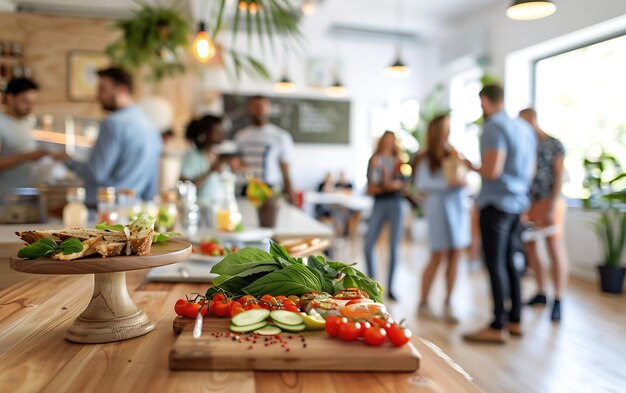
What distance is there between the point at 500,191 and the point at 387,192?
3.97 feet

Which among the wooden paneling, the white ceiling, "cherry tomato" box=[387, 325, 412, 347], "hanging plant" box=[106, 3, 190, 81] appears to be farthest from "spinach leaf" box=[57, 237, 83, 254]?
the wooden paneling

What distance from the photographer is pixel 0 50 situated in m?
5.84

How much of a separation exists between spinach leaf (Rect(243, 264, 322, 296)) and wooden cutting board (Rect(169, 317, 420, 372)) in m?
0.21

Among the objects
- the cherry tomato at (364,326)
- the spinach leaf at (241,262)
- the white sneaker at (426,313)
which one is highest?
the spinach leaf at (241,262)

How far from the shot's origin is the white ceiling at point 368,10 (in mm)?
6164

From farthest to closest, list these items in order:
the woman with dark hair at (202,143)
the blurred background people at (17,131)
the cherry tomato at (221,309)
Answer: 1. the woman with dark hair at (202,143)
2. the blurred background people at (17,131)
3. the cherry tomato at (221,309)

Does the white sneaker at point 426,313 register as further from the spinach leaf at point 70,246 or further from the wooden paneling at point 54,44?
the wooden paneling at point 54,44

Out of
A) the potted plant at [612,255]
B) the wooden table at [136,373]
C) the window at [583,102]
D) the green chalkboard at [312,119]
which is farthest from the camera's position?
the green chalkboard at [312,119]

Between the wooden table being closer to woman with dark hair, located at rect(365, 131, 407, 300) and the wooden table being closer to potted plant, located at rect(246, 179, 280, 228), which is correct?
potted plant, located at rect(246, 179, 280, 228)

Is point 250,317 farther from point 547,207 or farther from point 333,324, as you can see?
point 547,207

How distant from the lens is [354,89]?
9.12 meters

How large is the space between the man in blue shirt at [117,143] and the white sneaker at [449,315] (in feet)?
7.84

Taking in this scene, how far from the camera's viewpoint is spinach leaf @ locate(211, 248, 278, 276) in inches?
42.0

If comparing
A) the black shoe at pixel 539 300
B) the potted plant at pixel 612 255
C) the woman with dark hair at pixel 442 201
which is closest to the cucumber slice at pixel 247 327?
the woman with dark hair at pixel 442 201
